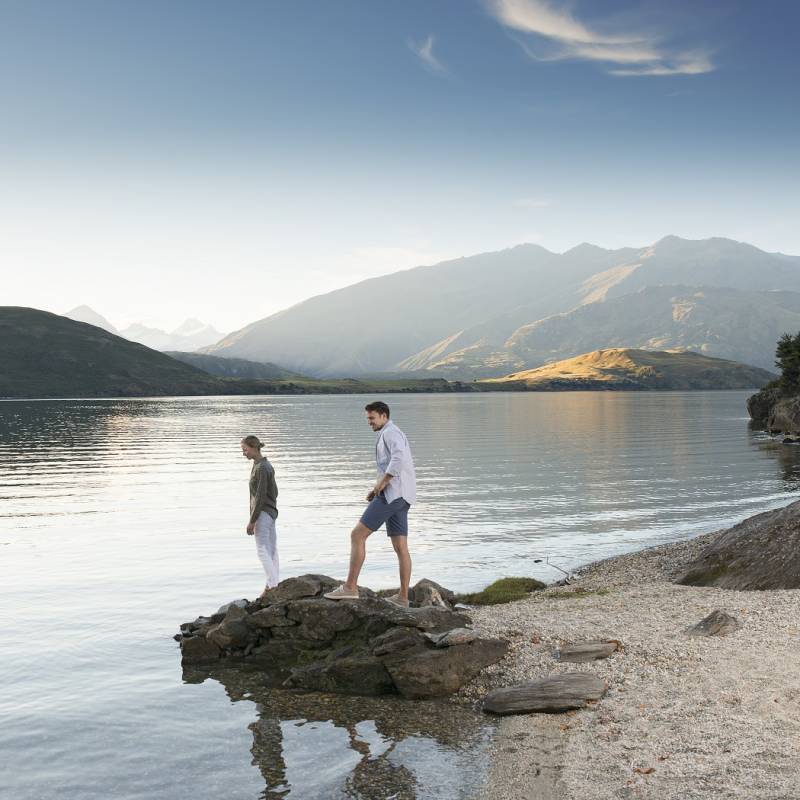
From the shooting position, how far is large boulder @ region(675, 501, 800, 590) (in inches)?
813

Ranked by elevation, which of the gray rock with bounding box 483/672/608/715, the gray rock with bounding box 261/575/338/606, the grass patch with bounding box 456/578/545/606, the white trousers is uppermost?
the white trousers

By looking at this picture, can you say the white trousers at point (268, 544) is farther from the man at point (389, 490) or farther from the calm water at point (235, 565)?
the man at point (389, 490)

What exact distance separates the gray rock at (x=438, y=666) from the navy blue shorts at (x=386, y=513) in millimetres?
2514

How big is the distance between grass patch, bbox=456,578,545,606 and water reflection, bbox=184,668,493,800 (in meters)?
7.60

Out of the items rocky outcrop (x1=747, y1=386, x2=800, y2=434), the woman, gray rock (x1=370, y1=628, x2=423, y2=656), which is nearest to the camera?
gray rock (x1=370, y1=628, x2=423, y2=656)

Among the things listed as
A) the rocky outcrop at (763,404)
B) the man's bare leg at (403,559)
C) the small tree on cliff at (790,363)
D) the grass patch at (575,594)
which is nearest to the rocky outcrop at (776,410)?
the rocky outcrop at (763,404)

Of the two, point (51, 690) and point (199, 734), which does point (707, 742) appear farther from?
point (51, 690)

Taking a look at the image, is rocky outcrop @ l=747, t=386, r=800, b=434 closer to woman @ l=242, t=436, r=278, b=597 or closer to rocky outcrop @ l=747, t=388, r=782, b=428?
rocky outcrop @ l=747, t=388, r=782, b=428

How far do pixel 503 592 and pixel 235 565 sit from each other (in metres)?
10.0

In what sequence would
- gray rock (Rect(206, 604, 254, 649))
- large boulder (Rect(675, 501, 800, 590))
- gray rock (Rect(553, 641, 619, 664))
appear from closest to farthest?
gray rock (Rect(553, 641, 619, 664)) → gray rock (Rect(206, 604, 254, 649)) → large boulder (Rect(675, 501, 800, 590))

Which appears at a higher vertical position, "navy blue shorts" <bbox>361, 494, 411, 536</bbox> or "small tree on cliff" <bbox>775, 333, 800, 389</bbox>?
"small tree on cliff" <bbox>775, 333, 800, 389</bbox>

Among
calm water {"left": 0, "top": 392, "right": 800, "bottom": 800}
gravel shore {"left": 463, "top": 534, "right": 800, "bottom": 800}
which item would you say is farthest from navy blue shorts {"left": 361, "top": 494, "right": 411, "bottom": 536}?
calm water {"left": 0, "top": 392, "right": 800, "bottom": 800}

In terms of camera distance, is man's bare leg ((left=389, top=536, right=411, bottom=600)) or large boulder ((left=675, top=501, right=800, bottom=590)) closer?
man's bare leg ((left=389, top=536, right=411, bottom=600))

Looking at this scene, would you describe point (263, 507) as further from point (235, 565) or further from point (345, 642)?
point (235, 565)
